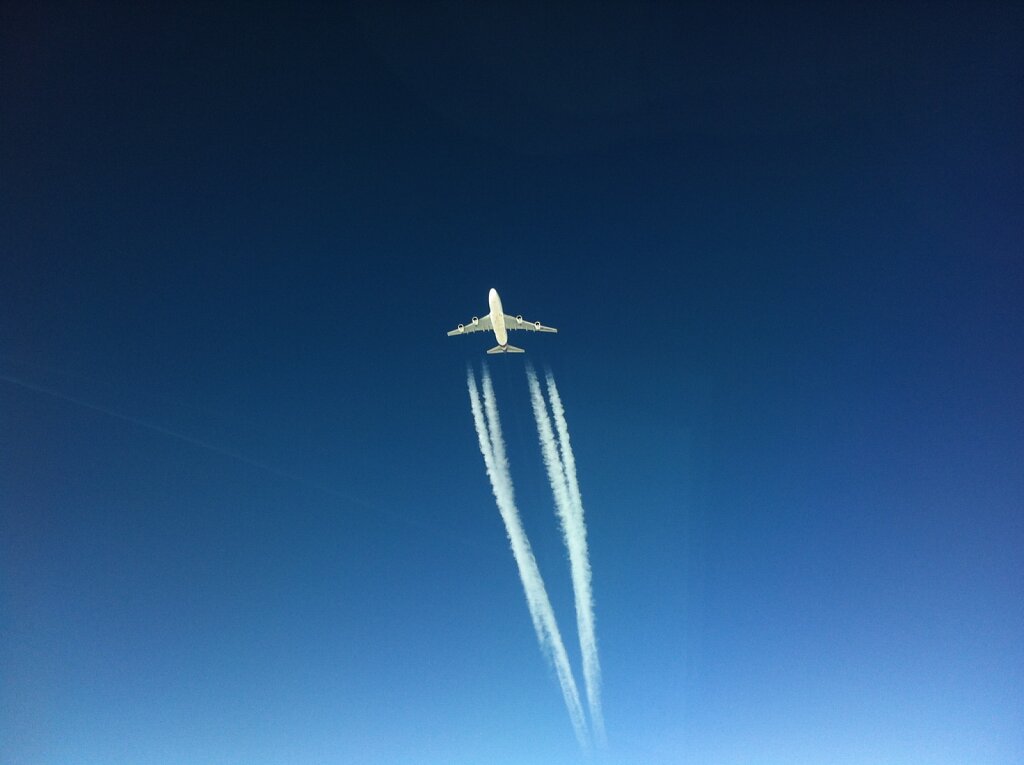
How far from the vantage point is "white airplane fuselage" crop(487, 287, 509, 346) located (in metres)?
46.0

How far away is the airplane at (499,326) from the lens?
4758cm

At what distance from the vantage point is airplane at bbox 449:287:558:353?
4758 cm

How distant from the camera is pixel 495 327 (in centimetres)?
4888

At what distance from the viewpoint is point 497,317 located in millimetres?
47844

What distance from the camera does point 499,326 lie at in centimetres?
4881

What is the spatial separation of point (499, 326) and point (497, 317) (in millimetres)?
1134

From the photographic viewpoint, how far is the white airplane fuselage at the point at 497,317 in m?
46.0
